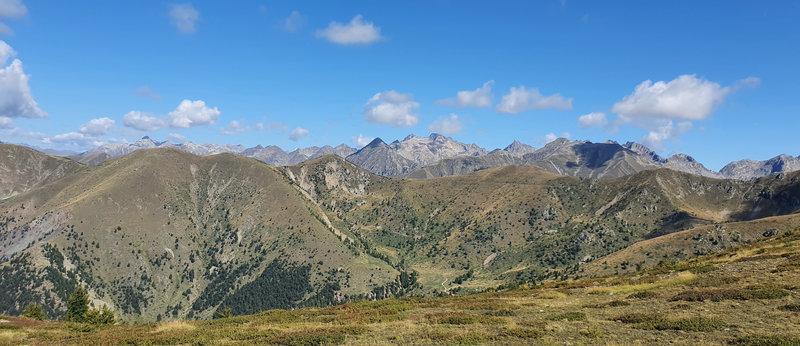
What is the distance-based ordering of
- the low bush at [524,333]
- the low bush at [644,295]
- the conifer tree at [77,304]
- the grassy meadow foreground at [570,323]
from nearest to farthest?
the grassy meadow foreground at [570,323]
the low bush at [524,333]
the low bush at [644,295]
the conifer tree at [77,304]

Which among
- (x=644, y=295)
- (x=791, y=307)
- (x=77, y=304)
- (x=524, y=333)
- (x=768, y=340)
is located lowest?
(x=77, y=304)

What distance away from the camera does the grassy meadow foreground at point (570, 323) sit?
25.2 meters

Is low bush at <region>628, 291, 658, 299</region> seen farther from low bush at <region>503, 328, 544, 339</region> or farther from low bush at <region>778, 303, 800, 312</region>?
low bush at <region>503, 328, 544, 339</region>

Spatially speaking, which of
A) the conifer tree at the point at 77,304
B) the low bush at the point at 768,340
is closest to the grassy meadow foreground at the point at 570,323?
the low bush at the point at 768,340

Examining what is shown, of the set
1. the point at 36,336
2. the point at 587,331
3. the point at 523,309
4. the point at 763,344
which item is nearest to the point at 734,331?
the point at 763,344

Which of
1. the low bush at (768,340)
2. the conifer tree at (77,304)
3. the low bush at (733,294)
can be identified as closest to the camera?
the low bush at (768,340)

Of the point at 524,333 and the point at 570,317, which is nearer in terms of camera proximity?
the point at 524,333

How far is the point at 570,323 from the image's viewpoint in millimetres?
30141

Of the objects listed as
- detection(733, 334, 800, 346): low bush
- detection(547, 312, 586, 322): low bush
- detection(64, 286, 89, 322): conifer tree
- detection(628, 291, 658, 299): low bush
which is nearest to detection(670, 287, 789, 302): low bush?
detection(628, 291, 658, 299): low bush

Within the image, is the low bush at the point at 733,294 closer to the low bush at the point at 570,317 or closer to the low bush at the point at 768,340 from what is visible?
the low bush at the point at 570,317

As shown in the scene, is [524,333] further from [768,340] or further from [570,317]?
[768,340]

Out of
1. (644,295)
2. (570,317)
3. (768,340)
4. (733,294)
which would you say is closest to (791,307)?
(733,294)

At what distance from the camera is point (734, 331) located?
2436cm

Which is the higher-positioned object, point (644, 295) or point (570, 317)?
point (570, 317)
